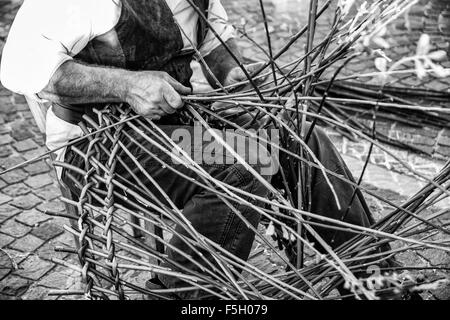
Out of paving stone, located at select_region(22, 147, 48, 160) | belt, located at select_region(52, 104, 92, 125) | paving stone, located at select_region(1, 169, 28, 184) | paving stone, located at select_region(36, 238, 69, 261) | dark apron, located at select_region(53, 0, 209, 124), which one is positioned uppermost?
dark apron, located at select_region(53, 0, 209, 124)

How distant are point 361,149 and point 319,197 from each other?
4.97 ft

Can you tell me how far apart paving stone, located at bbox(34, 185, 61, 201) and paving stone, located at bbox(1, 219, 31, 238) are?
0.24 metres

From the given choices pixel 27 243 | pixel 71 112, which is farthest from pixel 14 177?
pixel 71 112

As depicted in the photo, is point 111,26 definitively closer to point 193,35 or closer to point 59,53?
point 59,53

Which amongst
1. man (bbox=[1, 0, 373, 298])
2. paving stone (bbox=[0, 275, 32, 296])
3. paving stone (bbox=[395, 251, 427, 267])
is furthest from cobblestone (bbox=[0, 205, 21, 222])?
paving stone (bbox=[395, 251, 427, 267])

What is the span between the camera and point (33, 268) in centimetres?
238

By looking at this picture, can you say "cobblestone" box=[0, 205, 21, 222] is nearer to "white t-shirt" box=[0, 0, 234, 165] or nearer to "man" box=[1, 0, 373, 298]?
"man" box=[1, 0, 373, 298]

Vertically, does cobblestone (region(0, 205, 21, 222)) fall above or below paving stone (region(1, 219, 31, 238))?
above

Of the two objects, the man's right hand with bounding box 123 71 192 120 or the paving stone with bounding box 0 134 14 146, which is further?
the paving stone with bounding box 0 134 14 146

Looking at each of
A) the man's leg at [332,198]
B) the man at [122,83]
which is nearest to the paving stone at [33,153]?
the man at [122,83]

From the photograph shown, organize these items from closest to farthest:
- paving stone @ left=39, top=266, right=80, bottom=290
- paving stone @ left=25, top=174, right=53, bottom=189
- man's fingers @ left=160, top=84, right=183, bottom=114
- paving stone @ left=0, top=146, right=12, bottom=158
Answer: man's fingers @ left=160, top=84, right=183, bottom=114 < paving stone @ left=39, top=266, right=80, bottom=290 < paving stone @ left=25, top=174, right=53, bottom=189 < paving stone @ left=0, top=146, right=12, bottom=158

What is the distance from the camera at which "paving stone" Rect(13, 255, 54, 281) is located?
233 cm

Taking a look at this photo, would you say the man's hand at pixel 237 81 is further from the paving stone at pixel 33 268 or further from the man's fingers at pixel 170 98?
the paving stone at pixel 33 268

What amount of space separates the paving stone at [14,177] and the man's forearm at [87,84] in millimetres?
1442
